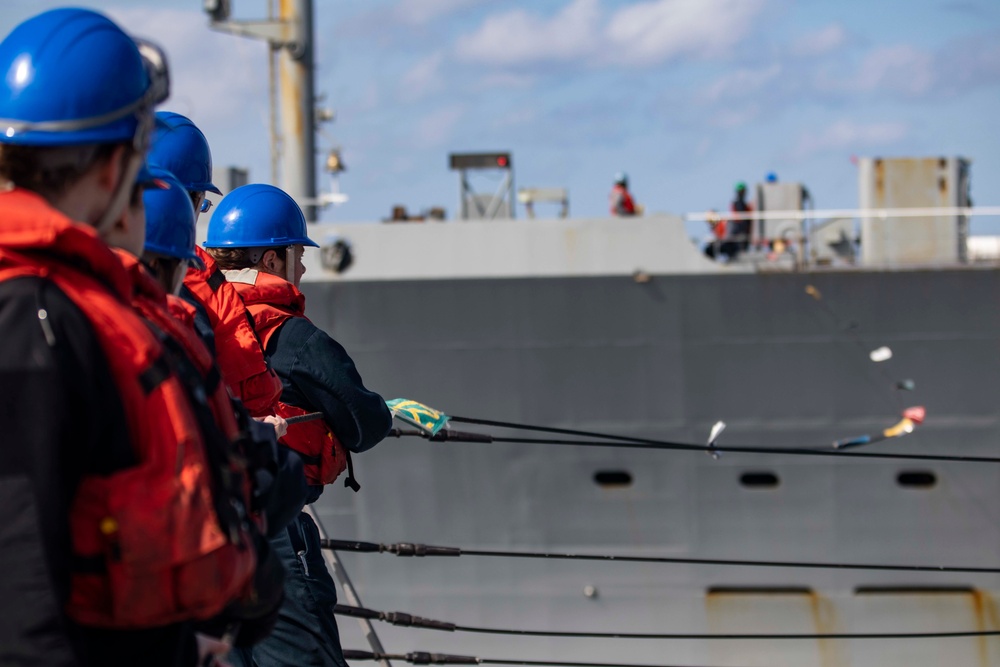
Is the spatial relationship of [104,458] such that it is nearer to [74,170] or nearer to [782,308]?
[74,170]

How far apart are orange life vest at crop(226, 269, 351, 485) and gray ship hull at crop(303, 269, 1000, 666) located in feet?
17.1

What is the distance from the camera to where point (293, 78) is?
9.66m

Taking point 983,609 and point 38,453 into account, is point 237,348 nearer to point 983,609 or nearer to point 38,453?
point 38,453

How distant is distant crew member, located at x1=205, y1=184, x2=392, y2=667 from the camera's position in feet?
8.52

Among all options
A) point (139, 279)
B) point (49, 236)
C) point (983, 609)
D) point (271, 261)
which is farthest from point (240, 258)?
point (983, 609)

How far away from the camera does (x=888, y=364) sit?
25.4ft

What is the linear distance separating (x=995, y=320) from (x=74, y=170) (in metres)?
7.64

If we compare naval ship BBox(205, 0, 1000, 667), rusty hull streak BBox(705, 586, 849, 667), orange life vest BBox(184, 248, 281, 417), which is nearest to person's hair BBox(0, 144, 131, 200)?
orange life vest BBox(184, 248, 281, 417)

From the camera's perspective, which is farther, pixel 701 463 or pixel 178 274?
pixel 701 463

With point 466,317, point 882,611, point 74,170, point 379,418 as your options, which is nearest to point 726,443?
point 882,611

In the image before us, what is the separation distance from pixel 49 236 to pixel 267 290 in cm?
145

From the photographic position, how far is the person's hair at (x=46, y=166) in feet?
4.16

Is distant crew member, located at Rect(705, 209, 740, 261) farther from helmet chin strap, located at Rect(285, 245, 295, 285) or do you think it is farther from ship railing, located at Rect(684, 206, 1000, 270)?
helmet chin strap, located at Rect(285, 245, 295, 285)

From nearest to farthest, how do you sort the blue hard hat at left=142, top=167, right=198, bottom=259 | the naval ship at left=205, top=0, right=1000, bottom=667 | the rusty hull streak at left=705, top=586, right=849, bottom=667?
the blue hard hat at left=142, top=167, right=198, bottom=259 < the naval ship at left=205, top=0, right=1000, bottom=667 < the rusty hull streak at left=705, top=586, right=849, bottom=667
